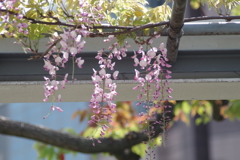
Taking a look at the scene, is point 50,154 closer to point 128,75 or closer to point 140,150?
point 140,150

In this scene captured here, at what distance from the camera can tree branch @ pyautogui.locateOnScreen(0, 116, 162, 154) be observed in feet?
7.78

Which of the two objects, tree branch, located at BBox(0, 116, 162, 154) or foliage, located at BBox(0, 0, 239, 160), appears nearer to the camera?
foliage, located at BBox(0, 0, 239, 160)

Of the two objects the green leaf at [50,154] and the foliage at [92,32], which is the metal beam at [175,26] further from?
the green leaf at [50,154]

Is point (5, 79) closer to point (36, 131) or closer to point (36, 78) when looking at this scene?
point (36, 78)

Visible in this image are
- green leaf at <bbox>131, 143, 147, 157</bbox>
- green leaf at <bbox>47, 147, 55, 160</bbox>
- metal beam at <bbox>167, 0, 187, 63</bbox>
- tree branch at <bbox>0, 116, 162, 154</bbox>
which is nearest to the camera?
metal beam at <bbox>167, 0, 187, 63</bbox>

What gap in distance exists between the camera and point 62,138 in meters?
2.51

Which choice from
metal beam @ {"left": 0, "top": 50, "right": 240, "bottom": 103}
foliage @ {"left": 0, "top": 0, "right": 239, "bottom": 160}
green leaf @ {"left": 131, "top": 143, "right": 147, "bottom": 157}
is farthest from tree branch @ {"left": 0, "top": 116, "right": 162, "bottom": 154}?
foliage @ {"left": 0, "top": 0, "right": 239, "bottom": 160}

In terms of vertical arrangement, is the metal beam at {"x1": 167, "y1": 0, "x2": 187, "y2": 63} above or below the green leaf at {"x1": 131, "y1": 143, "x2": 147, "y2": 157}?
above

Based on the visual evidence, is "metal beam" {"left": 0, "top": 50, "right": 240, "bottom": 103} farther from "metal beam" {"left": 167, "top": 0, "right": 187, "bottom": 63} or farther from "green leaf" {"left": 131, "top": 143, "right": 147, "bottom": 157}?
"green leaf" {"left": 131, "top": 143, "right": 147, "bottom": 157}

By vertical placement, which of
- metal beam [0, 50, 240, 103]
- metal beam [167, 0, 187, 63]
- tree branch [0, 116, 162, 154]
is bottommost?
tree branch [0, 116, 162, 154]

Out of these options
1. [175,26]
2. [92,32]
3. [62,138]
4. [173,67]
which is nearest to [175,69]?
[173,67]

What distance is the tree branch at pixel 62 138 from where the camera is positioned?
7.78ft

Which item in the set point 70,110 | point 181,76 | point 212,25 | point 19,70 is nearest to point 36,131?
point 19,70

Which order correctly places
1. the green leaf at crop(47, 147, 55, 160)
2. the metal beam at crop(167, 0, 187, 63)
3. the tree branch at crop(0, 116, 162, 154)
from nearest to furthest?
the metal beam at crop(167, 0, 187, 63)
the tree branch at crop(0, 116, 162, 154)
the green leaf at crop(47, 147, 55, 160)
